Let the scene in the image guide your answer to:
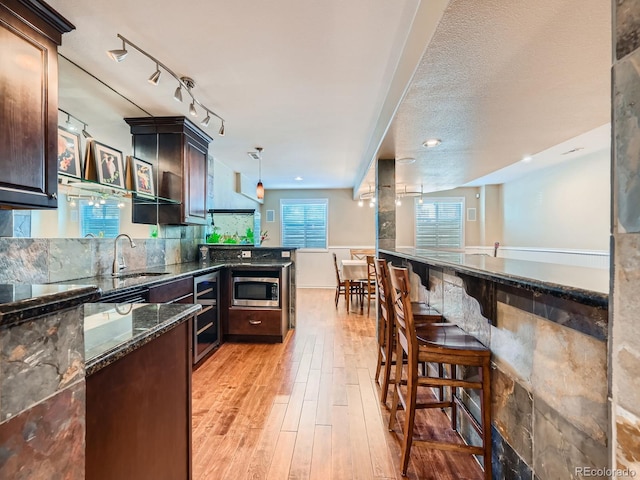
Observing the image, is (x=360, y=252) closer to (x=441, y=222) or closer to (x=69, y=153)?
(x=441, y=222)

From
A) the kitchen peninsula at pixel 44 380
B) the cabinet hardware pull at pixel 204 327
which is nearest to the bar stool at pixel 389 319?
the cabinet hardware pull at pixel 204 327

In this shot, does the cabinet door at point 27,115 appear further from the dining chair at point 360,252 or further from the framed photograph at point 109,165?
the dining chair at point 360,252

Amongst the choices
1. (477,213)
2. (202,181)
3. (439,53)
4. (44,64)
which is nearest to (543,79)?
(439,53)

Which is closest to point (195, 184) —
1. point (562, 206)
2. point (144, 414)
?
point (144, 414)

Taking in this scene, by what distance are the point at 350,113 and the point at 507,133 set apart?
1.45 m

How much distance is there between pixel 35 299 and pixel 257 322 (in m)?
3.15

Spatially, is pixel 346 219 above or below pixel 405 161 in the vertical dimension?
below

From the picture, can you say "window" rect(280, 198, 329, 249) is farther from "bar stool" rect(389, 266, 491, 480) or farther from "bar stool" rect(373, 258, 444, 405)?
"bar stool" rect(389, 266, 491, 480)

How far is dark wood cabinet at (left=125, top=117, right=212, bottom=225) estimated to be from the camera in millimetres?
3225

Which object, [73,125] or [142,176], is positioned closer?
[73,125]

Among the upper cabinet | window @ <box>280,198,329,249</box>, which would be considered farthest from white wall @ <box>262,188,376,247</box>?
the upper cabinet

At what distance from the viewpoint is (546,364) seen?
3.86 ft

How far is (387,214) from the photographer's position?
3.70 metres

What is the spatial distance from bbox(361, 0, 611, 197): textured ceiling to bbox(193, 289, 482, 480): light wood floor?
7.04ft
